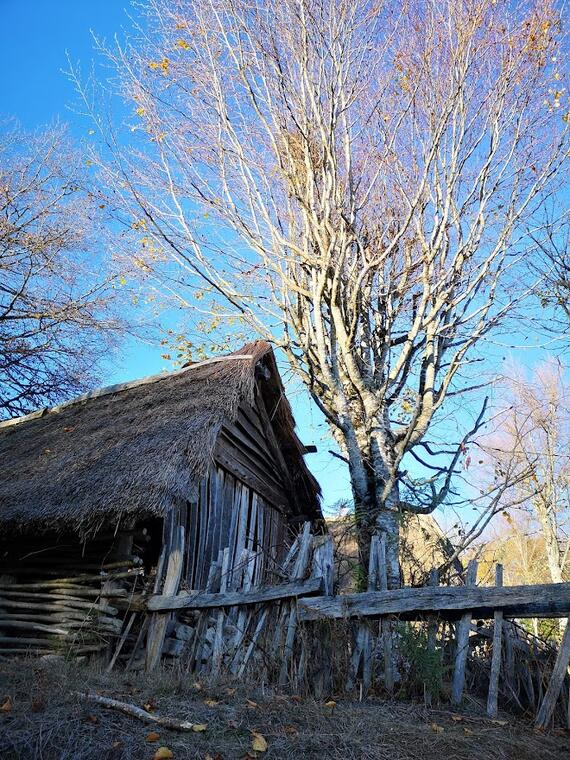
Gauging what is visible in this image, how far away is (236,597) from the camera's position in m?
5.83

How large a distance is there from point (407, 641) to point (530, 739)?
1.13m

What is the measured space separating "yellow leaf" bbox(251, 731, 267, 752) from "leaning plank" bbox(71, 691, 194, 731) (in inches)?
14.5

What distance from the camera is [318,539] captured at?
5941mm

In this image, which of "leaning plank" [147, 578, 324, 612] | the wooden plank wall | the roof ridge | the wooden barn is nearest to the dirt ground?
"leaning plank" [147, 578, 324, 612]

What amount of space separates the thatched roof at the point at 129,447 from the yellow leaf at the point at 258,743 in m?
2.88

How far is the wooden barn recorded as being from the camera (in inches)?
263

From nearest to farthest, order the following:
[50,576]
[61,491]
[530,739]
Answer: [530,739]
[61,491]
[50,576]

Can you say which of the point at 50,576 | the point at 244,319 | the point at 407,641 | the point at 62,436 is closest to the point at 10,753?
the point at 407,641

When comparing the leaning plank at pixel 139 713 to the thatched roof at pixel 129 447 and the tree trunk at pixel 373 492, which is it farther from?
the tree trunk at pixel 373 492

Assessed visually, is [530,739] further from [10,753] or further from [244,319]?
[244,319]

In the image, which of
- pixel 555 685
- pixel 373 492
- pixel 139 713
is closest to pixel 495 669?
pixel 555 685

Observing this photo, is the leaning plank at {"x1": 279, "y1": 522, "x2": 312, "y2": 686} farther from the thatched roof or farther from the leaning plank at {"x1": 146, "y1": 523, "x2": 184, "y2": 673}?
the leaning plank at {"x1": 146, "y1": 523, "x2": 184, "y2": 673}

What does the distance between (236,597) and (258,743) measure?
2274 millimetres

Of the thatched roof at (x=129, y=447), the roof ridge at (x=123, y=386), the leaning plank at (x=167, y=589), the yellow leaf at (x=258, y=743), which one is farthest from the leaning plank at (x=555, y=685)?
the roof ridge at (x=123, y=386)
